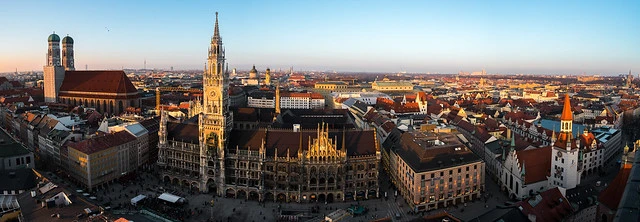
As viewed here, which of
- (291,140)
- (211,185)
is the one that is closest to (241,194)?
(211,185)

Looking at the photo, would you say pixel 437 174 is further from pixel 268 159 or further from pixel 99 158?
pixel 99 158

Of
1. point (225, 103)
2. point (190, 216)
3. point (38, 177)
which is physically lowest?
point (190, 216)

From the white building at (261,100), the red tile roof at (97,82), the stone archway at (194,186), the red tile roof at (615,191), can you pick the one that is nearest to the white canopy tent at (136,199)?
the stone archway at (194,186)

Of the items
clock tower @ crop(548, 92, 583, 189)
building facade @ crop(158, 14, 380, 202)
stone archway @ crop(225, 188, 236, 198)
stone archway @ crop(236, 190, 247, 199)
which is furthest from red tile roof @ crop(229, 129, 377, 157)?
clock tower @ crop(548, 92, 583, 189)

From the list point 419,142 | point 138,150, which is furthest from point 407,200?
point 138,150

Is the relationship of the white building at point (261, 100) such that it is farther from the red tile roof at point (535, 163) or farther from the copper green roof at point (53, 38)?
the red tile roof at point (535, 163)

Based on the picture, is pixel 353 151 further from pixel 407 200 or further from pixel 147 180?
pixel 147 180

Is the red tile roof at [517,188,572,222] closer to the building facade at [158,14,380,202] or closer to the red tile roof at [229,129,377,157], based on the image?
the building facade at [158,14,380,202]
